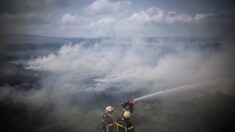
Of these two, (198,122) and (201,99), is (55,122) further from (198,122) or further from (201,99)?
(201,99)

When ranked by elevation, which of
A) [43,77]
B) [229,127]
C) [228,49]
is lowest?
[229,127]

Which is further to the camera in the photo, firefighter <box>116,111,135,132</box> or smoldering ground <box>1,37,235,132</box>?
smoldering ground <box>1,37,235,132</box>

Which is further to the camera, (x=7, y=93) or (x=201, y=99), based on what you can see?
(x=7, y=93)

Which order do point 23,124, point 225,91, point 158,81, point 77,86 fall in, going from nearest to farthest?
point 23,124 < point 225,91 < point 77,86 < point 158,81

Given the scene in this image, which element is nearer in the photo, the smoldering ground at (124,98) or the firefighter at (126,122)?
the firefighter at (126,122)

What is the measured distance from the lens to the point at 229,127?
28.4 feet

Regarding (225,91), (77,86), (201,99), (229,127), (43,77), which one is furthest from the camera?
(43,77)

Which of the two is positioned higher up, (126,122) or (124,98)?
(124,98)

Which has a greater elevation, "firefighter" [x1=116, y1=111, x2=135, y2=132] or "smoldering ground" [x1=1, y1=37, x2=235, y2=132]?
"smoldering ground" [x1=1, y1=37, x2=235, y2=132]

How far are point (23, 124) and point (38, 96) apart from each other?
339 centimetres

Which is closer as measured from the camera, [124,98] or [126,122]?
[126,122]

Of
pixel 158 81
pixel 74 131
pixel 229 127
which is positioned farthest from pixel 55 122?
pixel 158 81

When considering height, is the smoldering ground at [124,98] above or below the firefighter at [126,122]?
above

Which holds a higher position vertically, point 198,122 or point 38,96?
point 38,96
